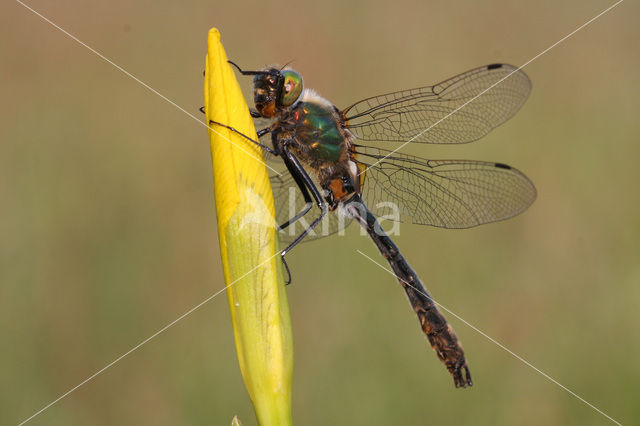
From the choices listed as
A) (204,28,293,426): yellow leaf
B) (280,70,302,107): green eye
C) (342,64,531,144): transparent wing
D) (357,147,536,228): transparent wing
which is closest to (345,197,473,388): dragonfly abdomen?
(357,147,536,228): transparent wing

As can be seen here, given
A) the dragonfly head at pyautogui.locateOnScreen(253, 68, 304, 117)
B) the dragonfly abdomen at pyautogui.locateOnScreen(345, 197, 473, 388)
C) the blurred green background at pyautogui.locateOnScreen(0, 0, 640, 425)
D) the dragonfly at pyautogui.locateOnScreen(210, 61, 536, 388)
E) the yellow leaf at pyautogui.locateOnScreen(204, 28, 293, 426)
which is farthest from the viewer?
the blurred green background at pyautogui.locateOnScreen(0, 0, 640, 425)

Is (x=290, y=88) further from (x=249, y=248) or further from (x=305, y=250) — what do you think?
(x=305, y=250)


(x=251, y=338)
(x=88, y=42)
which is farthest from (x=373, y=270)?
(x=88, y=42)

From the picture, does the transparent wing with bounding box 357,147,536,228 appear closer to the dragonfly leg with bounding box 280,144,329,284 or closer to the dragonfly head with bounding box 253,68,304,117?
the dragonfly leg with bounding box 280,144,329,284

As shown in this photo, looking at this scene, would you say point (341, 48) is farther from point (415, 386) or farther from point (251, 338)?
point (251, 338)

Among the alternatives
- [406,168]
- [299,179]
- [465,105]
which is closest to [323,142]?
[299,179]

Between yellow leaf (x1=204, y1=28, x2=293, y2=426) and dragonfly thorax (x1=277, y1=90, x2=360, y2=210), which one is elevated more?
dragonfly thorax (x1=277, y1=90, x2=360, y2=210)

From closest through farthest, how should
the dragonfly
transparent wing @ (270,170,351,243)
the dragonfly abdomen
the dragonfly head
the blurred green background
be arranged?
the dragonfly head
the dragonfly
the dragonfly abdomen
transparent wing @ (270,170,351,243)
the blurred green background
